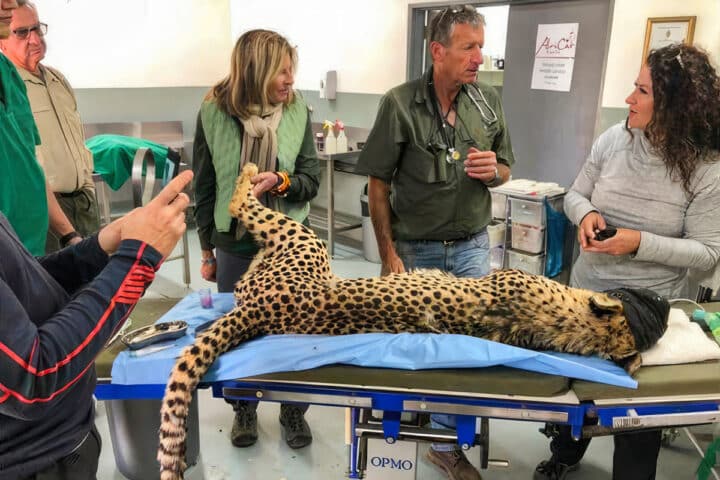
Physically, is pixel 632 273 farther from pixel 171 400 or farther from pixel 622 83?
pixel 622 83

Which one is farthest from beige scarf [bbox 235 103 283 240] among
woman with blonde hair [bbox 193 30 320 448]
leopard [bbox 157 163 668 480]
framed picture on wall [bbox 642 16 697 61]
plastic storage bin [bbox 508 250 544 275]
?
framed picture on wall [bbox 642 16 697 61]

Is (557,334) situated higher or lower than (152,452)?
higher

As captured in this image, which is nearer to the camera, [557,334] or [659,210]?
[557,334]

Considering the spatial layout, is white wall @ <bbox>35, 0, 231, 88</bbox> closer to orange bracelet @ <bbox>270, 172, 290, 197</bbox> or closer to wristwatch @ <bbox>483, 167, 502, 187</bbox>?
orange bracelet @ <bbox>270, 172, 290, 197</bbox>

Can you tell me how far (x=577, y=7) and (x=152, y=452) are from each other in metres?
3.66

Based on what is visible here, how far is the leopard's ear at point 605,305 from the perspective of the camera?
5.07 feet

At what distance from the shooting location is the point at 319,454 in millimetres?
2365

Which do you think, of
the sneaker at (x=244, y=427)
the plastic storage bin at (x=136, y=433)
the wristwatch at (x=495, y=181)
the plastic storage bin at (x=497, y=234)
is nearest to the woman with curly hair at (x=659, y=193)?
the wristwatch at (x=495, y=181)

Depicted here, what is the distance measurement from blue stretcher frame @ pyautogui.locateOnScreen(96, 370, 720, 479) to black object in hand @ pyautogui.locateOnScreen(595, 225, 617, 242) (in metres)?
0.71

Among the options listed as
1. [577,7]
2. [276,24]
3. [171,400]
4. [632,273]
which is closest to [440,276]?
[632,273]

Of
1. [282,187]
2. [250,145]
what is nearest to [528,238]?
[282,187]

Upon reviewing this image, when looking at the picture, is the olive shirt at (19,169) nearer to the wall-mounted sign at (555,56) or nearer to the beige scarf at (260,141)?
the beige scarf at (260,141)

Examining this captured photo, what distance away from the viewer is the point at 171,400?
136 cm

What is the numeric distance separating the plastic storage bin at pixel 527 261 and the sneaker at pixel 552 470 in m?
1.77
